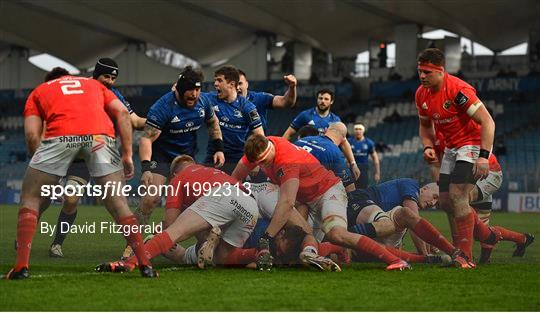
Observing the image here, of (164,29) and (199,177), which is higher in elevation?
(164,29)

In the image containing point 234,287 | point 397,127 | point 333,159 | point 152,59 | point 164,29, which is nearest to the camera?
point 234,287

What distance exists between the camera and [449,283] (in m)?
8.90

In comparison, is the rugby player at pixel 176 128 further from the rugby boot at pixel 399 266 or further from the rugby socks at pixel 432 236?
the rugby socks at pixel 432 236

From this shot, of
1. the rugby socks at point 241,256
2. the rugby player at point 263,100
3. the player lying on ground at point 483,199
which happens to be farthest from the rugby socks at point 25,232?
the rugby player at point 263,100

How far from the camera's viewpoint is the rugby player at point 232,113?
12359 millimetres

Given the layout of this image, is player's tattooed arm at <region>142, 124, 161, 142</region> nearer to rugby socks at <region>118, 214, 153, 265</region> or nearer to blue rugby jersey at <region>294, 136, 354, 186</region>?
blue rugby jersey at <region>294, 136, 354, 186</region>

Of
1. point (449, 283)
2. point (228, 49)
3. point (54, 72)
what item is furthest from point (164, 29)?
point (449, 283)

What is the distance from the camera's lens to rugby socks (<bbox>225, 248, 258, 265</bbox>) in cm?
1029

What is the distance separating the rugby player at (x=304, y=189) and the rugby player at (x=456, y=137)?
866 millimetres

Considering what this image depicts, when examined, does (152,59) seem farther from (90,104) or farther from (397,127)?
(90,104)

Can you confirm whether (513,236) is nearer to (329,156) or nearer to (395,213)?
(395,213)

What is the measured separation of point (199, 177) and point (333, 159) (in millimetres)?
1504

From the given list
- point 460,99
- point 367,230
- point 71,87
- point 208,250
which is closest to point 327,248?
point 367,230
